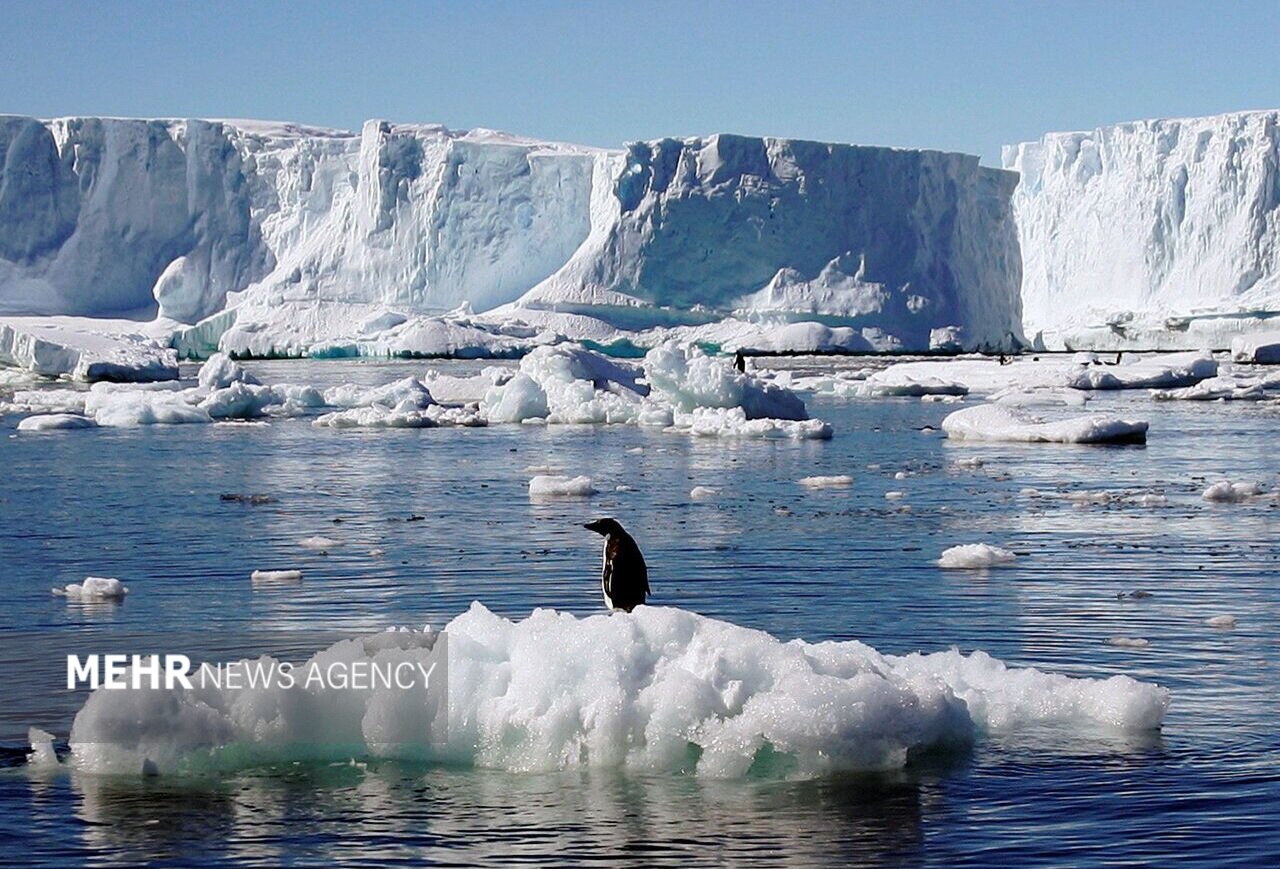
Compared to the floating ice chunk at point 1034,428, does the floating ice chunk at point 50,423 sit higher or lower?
higher

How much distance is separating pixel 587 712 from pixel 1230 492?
11.1 meters

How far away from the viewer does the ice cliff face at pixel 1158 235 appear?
65875 millimetres

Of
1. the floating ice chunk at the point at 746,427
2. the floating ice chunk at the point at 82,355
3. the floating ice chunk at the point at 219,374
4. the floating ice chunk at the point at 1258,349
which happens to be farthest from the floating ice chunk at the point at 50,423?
the floating ice chunk at the point at 1258,349

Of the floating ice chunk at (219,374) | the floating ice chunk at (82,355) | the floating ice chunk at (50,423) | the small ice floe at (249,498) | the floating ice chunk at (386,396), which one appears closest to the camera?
the small ice floe at (249,498)

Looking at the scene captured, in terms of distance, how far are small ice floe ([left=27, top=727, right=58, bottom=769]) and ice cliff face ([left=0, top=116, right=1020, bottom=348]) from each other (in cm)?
5138

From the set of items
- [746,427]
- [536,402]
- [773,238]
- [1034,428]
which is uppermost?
[773,238]

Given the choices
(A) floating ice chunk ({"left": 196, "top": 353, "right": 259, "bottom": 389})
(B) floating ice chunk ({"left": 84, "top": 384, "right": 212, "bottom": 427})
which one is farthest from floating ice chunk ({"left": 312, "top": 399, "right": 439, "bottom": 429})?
(A) floating ice chunk ({"left": 196, "top": 353, "right": 259, "bottom": 389})

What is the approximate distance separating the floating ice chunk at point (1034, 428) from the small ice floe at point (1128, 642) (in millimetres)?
14532

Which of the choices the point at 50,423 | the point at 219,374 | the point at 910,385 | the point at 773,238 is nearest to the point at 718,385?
the point at 50,423

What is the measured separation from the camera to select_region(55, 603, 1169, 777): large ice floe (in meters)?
6.07

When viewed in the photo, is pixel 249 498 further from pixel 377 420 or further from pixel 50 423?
pixel 50 423

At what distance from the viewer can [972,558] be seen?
37.9ft

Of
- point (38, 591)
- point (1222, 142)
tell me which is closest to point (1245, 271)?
point (1222, 142)

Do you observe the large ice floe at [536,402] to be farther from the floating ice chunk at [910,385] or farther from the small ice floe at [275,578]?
the small ice floe at [275,578]
